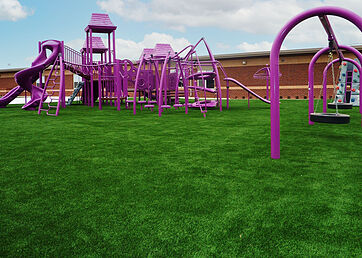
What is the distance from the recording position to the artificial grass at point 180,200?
1.71 metres

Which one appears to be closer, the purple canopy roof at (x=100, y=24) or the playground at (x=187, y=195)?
the playground at (x=187, y=195)

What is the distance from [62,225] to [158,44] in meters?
20.6

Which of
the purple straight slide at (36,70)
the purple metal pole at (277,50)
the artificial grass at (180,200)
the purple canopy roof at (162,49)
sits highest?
the purple canopy roof at (162,49)

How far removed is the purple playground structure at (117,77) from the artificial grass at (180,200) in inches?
229

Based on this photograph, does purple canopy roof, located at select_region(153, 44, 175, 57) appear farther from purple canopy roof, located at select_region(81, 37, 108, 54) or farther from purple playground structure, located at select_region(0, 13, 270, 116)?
purple canopy roof, located at select_region(81, 37, 108, 54)

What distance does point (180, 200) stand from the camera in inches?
92.0

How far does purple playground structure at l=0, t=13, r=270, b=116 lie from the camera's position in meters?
10.9

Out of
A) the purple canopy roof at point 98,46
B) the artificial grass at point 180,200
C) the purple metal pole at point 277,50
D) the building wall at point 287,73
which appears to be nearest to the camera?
the artificial grass at point 180,200

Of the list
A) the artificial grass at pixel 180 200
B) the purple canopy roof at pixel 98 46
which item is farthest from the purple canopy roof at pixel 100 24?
A: the artificial grass at pixel 180 200

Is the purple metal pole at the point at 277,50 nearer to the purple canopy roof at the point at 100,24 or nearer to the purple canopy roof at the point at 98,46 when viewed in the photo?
the purple canopy roof at the point at 100,24

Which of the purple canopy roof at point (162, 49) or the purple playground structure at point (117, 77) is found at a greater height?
the purple canopy roof at point (162, 49)

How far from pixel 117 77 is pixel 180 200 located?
468 inches

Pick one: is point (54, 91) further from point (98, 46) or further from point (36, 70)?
point (98, 46)

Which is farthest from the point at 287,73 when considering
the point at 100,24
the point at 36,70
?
the point at 36,70
